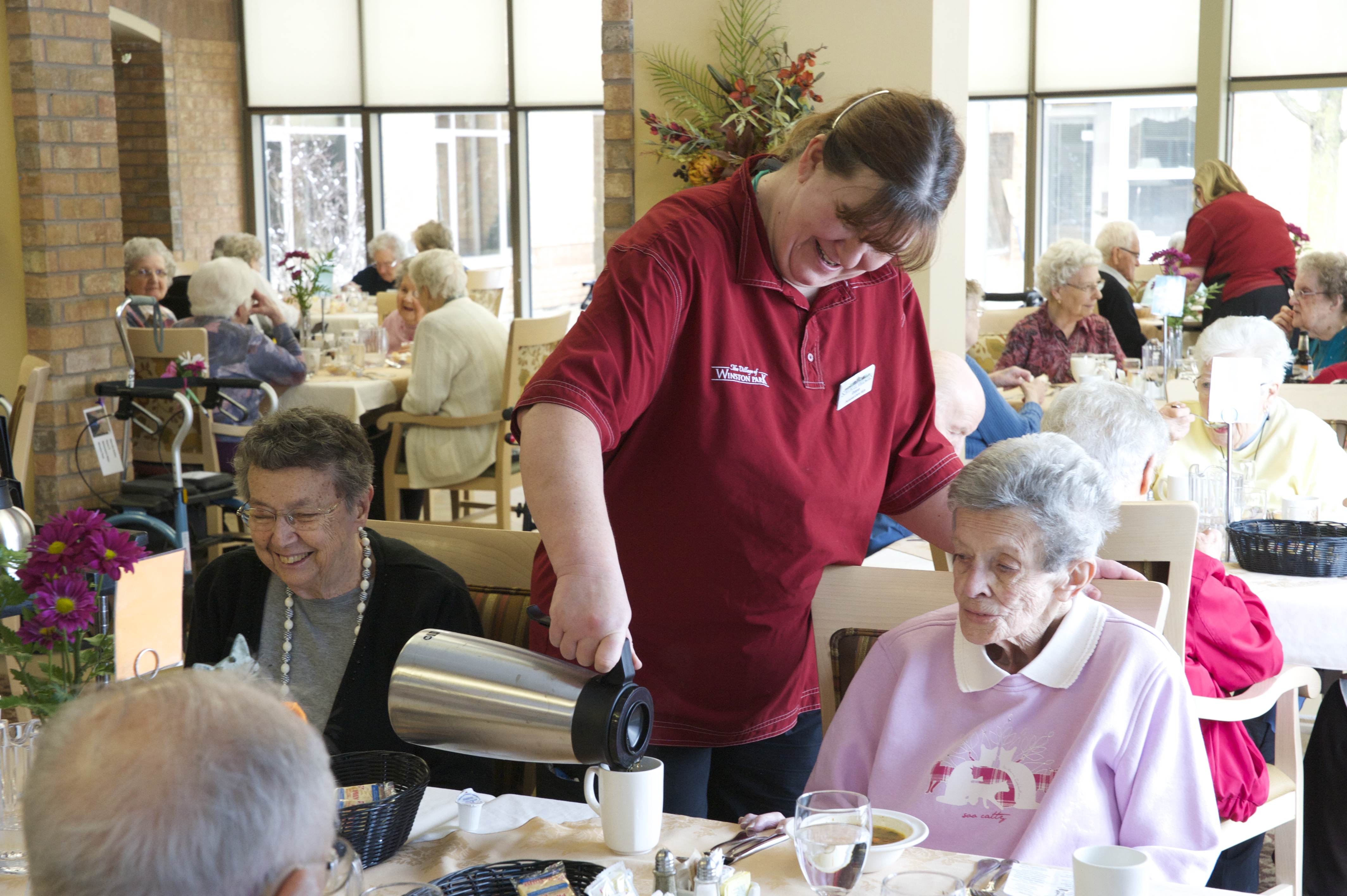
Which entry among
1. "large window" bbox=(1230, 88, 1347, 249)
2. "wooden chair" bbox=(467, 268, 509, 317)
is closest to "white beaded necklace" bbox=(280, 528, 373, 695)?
"wooden chair" bbox=(467, 268, 509, 317)

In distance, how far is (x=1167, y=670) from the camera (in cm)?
164

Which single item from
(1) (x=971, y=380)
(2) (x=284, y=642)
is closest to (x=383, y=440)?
(1) (x=971, y=380)

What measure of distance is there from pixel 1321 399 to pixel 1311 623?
1874 millimetres

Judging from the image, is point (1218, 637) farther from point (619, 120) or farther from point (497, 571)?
point (619, 120)

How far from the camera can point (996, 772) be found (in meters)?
1.67

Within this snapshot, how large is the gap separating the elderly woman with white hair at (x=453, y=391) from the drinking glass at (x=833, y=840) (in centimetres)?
382

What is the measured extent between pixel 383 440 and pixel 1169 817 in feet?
13.7

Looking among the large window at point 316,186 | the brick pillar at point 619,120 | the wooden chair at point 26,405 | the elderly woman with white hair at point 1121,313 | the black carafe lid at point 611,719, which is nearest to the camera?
the black carafe lid at point 611,719

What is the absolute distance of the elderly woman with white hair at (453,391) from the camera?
4973mm

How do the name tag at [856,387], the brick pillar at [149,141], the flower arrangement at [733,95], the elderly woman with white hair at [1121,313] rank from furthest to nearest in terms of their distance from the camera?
the brick pillar at [149,141] < the elderly woman with white hair at [1121,313] < the flower arrangement at [733,95] < the name tag at [856,387]

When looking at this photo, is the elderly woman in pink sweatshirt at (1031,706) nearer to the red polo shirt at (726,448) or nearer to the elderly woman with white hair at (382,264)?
the red polo shirt at (726,448)

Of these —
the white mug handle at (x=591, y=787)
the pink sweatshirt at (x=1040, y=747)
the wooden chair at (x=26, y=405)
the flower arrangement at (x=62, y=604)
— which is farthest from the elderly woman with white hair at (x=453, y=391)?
the white mug handle at (x=591, y=787)

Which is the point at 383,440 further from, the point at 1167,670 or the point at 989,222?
the point at 989,222

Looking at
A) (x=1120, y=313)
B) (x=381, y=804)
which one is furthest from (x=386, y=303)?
(x=381, y=804)
